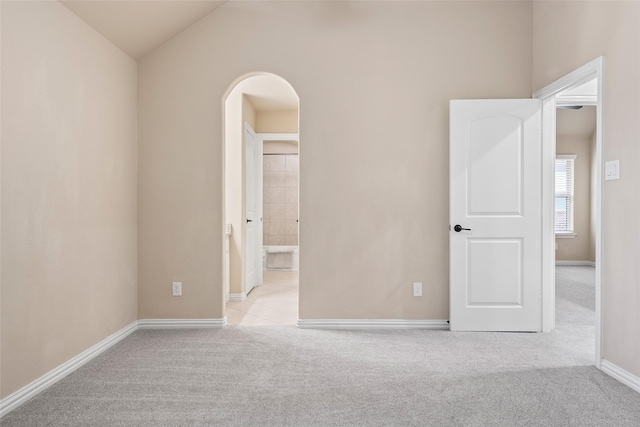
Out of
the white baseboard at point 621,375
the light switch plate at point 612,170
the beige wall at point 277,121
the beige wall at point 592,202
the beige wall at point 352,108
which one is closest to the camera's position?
the white baseboard at point 621,375

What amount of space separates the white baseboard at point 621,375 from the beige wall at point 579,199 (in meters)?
5.76

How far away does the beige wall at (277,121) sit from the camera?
5.53 metres

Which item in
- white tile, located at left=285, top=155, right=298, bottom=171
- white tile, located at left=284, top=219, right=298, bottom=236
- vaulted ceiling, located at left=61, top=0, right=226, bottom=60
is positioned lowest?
white tile, located at left=284, top=219, right=298, bottom=236

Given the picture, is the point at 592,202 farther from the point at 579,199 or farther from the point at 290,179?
the point at 290,179

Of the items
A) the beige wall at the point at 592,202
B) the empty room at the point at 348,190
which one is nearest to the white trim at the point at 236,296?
the empty room at the point at 348,190

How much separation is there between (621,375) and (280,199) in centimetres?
595

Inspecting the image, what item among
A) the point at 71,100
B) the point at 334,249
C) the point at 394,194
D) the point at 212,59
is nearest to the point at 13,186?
the point at 71,100

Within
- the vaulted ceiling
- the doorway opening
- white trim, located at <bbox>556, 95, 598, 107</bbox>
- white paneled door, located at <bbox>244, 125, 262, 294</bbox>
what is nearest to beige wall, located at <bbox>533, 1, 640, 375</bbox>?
white trim, located at <bbox>556, 95, 598, 107</bbox>

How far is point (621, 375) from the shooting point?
241 centimetres

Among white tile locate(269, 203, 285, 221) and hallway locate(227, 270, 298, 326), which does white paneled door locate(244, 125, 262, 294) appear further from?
white tile locate(269, 203, 285, 221)

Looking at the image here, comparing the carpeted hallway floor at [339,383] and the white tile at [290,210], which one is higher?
the white tile at [290,210]

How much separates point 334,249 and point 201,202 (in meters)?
1.23

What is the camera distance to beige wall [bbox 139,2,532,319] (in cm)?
349

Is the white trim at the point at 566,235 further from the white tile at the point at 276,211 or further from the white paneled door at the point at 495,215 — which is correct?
the white tile at the point at 276,211
